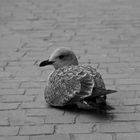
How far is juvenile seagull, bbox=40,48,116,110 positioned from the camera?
6203mm

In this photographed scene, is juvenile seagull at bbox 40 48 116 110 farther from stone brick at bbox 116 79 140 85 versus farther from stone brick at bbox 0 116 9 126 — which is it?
stone brick at bbox 116 79 140 85

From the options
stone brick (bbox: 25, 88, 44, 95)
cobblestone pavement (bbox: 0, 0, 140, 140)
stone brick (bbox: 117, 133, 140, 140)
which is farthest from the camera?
stone brick (bbox: 25, 88, 44, 95)

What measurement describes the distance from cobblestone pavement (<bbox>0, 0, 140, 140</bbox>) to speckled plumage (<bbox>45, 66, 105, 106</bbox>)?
17cm

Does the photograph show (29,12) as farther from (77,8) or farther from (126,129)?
(126,129)

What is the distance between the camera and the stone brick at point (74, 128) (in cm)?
596

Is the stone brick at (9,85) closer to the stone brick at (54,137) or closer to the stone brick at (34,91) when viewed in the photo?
the stone brick at (34,91)

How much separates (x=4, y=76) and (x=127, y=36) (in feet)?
9.75

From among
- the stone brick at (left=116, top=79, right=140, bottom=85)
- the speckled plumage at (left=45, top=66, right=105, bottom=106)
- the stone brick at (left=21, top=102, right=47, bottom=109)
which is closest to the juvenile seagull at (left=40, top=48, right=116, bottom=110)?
the speckled plumage at (left=45, top=66, right=105, bottom=106)

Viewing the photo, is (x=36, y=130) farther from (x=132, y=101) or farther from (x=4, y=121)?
(x=132, y=101)

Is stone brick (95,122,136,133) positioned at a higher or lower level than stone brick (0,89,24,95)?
higher

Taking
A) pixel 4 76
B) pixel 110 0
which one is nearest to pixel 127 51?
pixel 4 76

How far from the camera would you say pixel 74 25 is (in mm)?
10953

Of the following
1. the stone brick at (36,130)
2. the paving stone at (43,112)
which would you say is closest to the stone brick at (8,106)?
the paving stone at (43,112)

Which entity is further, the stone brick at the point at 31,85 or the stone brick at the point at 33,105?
the stone brick at the point at 31,85
